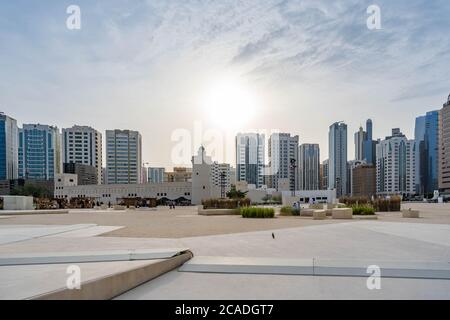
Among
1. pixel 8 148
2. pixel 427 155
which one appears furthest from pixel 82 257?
pixel 427 155

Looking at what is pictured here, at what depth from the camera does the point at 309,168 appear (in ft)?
445

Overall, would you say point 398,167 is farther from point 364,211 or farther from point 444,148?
point 364,211

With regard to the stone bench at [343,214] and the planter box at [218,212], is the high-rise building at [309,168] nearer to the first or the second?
the planter box at [218,212]

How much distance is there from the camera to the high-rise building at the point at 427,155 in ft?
486

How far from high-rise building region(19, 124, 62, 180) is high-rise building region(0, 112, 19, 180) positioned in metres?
4.65

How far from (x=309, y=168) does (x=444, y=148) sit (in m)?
50.3

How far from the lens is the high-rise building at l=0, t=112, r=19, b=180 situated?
310ft

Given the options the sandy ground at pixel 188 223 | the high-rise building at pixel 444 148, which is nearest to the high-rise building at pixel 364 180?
the high-rise building at pixel 444 148

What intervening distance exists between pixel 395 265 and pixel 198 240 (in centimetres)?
584

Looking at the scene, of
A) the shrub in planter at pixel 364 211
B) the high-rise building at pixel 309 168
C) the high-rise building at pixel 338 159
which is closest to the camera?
the shrub in planter at pixel 364 211

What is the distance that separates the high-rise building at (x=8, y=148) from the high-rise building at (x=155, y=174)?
207 feet
